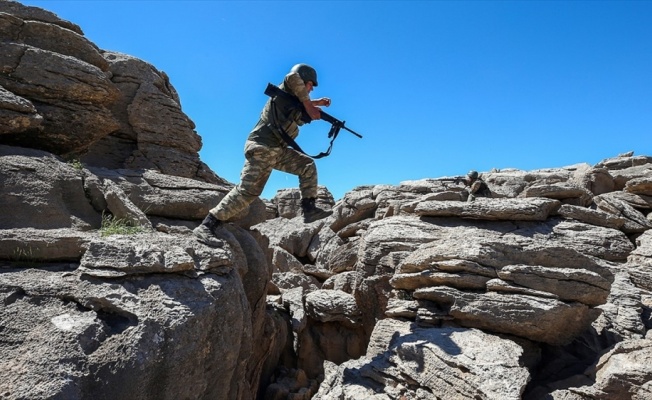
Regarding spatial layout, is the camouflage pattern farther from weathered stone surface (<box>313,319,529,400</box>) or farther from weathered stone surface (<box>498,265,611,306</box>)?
weathered stone surface (<box>498,265,611,306</box>)

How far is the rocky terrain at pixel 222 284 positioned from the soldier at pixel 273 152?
1.52 metres

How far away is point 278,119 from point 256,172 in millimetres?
1422

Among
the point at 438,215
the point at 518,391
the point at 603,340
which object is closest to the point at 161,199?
the point at 438,215

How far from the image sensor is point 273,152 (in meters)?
10.9

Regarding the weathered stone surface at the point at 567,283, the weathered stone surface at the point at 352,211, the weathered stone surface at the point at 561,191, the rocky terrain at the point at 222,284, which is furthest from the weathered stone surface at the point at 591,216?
the weathered stone surface at the point at 352,211

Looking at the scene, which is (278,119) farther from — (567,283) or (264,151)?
(567,283)

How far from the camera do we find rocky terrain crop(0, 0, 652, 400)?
7.06 metres

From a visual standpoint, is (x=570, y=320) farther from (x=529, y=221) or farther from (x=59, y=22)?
(x=59, y=22)

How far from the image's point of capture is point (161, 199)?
12.3 meters

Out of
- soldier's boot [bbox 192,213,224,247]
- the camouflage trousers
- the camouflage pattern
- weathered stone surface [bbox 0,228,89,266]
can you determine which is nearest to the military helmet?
the camouflage pattern

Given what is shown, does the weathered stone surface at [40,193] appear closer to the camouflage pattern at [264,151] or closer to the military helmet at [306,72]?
the camouflage pattern at [264,151]

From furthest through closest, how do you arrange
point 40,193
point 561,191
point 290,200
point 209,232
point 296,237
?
point 290,200 → point 296,237 → point 561,191 → point 209,232 → point 40,193

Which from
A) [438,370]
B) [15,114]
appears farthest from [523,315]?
[15,114]

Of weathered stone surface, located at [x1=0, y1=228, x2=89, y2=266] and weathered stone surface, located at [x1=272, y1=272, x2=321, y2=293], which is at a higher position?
weathered stone surface, located at [x1=272, y1=272, x2=321, y2=293]
